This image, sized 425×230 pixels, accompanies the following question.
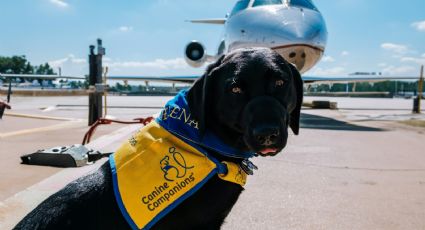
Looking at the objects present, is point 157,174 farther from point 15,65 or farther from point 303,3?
point 15,65

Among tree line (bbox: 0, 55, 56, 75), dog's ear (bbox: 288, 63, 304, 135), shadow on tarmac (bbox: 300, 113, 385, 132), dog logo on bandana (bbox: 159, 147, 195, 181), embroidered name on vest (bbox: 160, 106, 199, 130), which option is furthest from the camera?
tree line (bbox: 0, 55, 56, 75)

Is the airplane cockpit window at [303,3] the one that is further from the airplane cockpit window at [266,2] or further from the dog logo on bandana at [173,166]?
the dog logo on bandana at [173,166]

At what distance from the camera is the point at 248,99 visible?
1905 mm

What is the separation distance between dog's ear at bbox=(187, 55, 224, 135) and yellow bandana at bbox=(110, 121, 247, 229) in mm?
157

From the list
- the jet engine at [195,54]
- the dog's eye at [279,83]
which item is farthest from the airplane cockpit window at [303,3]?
the dog's eye at [279,83]

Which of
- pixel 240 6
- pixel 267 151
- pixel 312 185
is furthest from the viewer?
pixel 240 6

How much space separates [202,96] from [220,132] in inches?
8.6

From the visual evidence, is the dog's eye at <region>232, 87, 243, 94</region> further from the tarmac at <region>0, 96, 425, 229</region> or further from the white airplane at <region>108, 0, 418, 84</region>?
the white airplane at <region>108, 0, 418, 84</region>

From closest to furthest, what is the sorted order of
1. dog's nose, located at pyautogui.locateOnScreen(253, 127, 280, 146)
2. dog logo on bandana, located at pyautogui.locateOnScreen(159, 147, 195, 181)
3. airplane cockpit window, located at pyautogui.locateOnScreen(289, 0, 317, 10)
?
dog's nose, located at pyautogui.locateOnScreen(253, 127, 280, 146), dog logo on bandana, located at pyautogui.locateOnScreen(159, 147, 195, 181), airplane cockpit window, located at pyautogui.locateOnScreen(289, 0, 317, 10)

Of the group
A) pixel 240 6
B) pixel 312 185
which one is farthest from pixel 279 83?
pixel 240 6

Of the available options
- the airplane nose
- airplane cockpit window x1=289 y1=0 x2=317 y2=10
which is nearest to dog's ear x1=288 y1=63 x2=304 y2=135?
the airplane nose

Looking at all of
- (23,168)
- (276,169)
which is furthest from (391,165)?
(23,168)

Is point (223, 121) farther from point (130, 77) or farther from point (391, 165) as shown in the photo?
point (130, 77)

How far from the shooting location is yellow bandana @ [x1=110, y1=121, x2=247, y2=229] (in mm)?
1780
